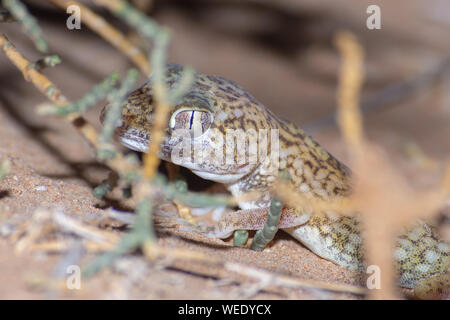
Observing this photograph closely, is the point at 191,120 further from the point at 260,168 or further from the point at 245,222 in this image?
the point at 245,222

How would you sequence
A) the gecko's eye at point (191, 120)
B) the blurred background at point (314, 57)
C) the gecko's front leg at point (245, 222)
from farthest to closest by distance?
the blurred background at point (314, 57)
the gecko's front leg at point (245, 222)
the gecko's eye at point (191, 120)

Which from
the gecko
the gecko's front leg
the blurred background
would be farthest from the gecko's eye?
the blurred background

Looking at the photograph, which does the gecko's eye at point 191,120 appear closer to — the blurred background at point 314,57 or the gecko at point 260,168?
the gecko at point 260,168

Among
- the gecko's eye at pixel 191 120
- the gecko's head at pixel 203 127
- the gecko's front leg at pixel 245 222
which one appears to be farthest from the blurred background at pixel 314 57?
the gecko's eye at pixel 191 120

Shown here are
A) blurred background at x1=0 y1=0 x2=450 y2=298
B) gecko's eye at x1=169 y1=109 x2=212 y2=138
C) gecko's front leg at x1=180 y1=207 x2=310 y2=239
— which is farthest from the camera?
blurred background at x1=0 y1=0 x2=450 y2=298

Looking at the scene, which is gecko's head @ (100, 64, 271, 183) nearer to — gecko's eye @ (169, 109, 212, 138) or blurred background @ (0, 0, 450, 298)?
gecko's eye @ (169, 109, 212, 138)

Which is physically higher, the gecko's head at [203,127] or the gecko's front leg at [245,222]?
the gecko's head at [203,127]
